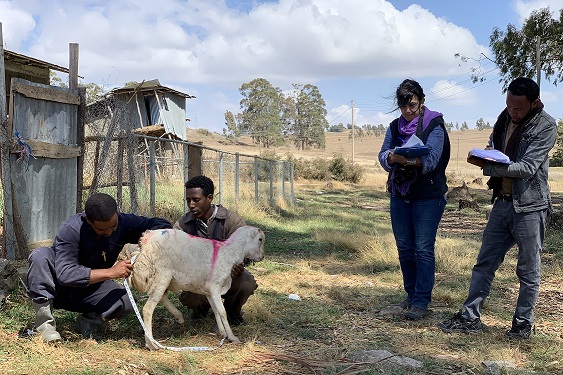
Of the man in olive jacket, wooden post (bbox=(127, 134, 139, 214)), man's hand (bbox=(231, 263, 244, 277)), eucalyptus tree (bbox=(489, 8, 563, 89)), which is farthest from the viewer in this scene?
eucalyptus tree (bbox=(489, 8, 563, 89))

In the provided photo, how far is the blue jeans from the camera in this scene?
496 centimetres

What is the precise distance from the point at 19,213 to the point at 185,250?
93.3 inches

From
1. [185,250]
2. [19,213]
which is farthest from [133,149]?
[185,250]

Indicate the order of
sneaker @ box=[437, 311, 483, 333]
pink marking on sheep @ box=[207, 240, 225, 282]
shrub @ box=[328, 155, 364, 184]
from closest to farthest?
1. pink marking on sheep @ box=[207, 240, 225, 282]
2. sneaker @ box=[437, 311, 483, 333]
3. shrub @ box=[328, 155, 364, 184]

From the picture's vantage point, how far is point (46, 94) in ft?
18.4

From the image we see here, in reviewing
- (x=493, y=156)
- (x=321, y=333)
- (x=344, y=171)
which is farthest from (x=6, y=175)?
(x=344, y=171)

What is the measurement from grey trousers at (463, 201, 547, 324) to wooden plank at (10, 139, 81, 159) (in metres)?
4.41

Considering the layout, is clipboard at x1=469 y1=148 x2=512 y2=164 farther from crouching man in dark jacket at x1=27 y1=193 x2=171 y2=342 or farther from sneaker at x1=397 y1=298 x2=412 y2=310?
crouching man in dark jacket at x1=27 y1=193 x2=171 y2=342

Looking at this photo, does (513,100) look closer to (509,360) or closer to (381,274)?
(509,360)

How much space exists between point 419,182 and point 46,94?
395 cm

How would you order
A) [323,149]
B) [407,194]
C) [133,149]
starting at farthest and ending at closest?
[323,149] → [133,149] → [407,194]

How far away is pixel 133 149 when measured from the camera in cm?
696

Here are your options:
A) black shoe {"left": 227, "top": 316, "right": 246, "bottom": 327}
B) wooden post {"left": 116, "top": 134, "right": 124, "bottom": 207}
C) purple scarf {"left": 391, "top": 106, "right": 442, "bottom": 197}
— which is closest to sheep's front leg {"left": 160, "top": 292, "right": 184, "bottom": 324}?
black shoe {"left": 227, "top": 316, "right": 246, "bottom": 327}

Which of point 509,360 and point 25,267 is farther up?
point 25,267
